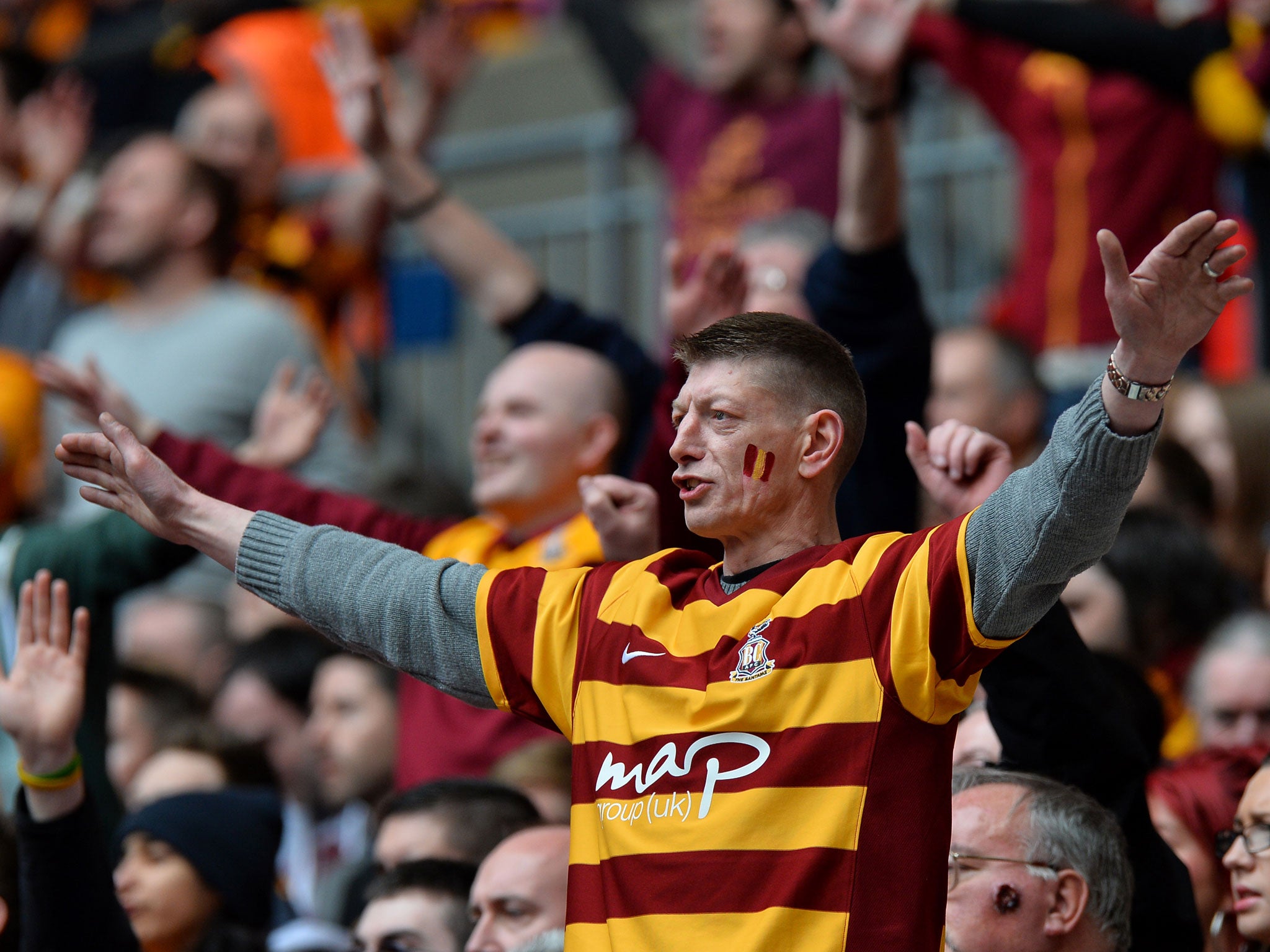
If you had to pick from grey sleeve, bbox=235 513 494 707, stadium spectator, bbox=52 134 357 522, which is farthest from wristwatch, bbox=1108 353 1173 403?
stadium spectator, bbox=52 134 357 522

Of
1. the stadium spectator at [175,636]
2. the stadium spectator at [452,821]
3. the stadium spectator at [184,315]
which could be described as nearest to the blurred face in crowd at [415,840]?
the stadium spectator at [452,821]

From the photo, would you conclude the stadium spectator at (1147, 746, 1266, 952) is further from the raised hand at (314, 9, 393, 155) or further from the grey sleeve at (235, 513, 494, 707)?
the raised hand at (314, 9, 393, 155)

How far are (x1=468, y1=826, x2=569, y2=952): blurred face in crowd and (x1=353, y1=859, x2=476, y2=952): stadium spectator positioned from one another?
15cm

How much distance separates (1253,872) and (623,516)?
1.18 metres

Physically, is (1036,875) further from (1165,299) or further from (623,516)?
(1165,299)

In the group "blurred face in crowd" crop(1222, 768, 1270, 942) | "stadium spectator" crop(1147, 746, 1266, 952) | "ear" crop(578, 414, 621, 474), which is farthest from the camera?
"ear" crop(578, 414, 621, 474)

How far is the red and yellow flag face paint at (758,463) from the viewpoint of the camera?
247 centimetres

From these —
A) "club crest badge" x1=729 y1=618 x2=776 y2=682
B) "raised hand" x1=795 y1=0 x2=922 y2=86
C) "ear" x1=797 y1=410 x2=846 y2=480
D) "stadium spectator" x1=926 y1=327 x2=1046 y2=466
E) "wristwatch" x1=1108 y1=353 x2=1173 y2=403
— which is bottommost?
"club crest badge" x1=729 y1=618 x2=776 y2=682

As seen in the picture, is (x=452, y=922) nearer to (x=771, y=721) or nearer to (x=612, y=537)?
(x=612, y=537)

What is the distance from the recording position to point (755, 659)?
234 centimetres

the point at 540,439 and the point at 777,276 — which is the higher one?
the point at 777,276

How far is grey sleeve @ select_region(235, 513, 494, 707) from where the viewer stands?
8.43 ft

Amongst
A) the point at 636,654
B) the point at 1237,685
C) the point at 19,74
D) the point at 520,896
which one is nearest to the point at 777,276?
the point at 1237,685

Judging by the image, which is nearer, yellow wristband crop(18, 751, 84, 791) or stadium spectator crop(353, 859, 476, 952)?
yellow wristband crop(18, 751, 84, 791)
